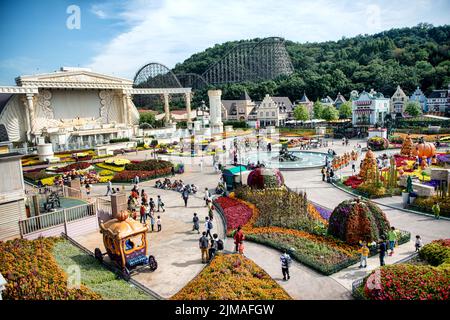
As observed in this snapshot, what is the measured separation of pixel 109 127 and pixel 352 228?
48.4m

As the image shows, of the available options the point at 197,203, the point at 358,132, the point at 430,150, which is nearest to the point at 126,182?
the point at 197,203

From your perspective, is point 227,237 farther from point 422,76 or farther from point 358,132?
point 422,76

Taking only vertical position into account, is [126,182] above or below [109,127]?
below

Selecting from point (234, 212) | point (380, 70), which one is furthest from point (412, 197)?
point (380, 70)

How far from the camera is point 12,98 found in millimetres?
49656

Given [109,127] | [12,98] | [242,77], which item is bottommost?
[109,127]

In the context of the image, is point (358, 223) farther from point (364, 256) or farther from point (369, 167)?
point (369, 167)

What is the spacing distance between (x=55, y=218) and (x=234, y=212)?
847 centimetres

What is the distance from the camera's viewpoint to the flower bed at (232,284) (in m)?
9.30

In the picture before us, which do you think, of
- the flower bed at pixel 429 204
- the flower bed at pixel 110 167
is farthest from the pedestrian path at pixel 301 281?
the flower bed at pixel 110 167

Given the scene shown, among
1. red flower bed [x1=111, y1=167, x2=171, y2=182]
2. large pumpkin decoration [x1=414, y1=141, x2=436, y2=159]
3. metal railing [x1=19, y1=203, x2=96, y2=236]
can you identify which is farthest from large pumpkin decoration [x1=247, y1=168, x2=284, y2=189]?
large pumpkin decoration [x1=414, y1=141, x2=436, y2=159]

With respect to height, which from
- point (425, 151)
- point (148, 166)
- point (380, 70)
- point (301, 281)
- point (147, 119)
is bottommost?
point (301, 281)

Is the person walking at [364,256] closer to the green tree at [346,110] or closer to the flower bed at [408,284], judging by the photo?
the flower bed at [408,284]

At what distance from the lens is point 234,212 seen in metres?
18.5
